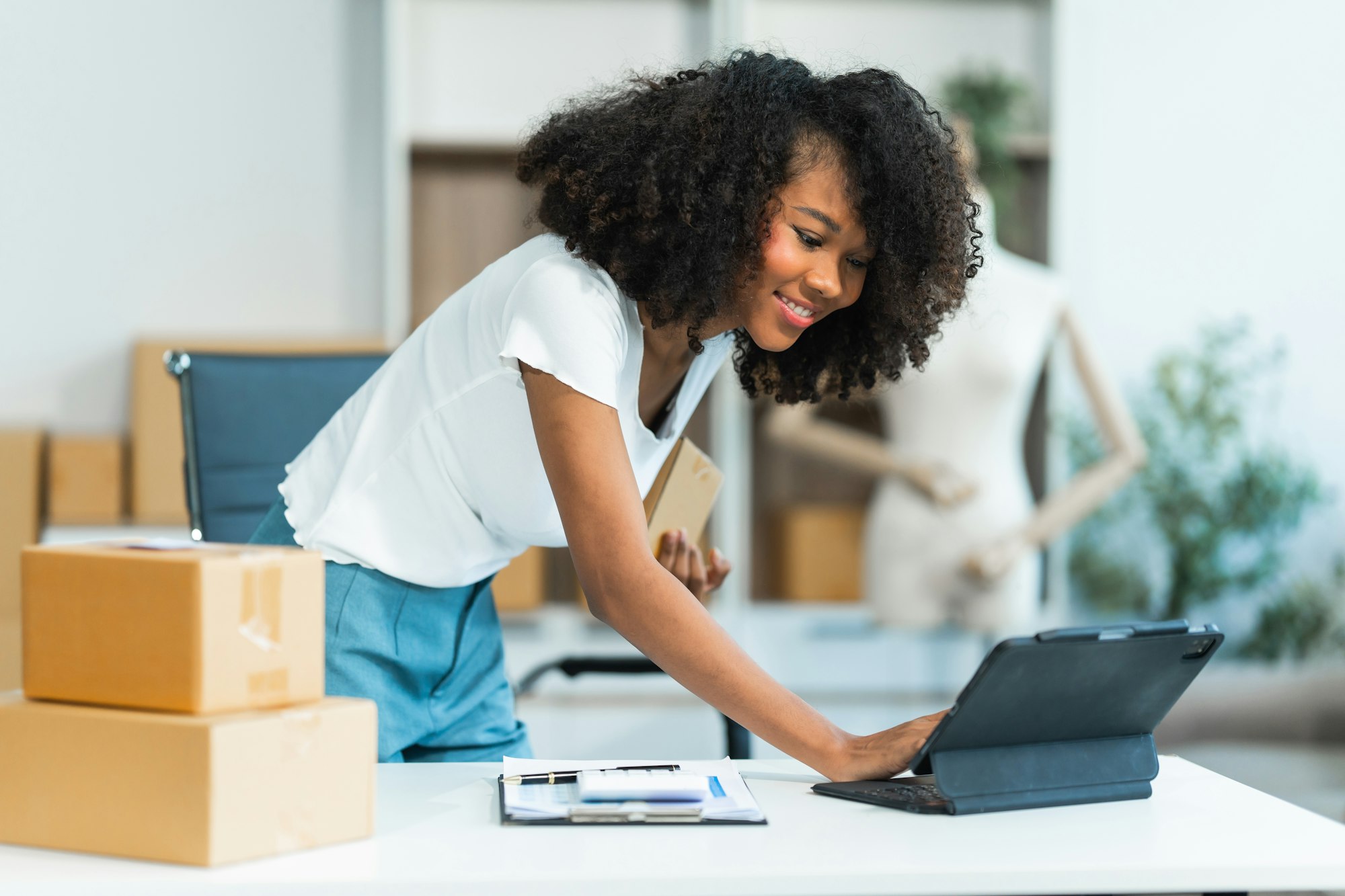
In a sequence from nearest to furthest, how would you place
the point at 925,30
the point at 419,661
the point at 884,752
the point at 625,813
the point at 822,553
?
the point at 625,813
the point at 884,752
the point at 419,661
the point at 822,553
the point at 925,30

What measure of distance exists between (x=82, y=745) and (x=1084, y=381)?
238 centimetres

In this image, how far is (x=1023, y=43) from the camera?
10.2ft

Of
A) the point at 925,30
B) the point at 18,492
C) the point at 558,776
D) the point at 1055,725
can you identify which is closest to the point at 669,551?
the point at 558,776

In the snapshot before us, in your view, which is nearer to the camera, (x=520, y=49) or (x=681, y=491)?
(x=681, y=491)

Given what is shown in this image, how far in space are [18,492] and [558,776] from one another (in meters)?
2.17

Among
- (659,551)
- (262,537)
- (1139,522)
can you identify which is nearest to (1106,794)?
(659,551)

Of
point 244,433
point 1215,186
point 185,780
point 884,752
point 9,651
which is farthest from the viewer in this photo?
point 1215,186

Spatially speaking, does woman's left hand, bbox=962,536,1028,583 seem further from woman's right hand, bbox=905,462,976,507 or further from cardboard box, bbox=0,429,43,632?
cardboard box, bbox=0,429,43,632

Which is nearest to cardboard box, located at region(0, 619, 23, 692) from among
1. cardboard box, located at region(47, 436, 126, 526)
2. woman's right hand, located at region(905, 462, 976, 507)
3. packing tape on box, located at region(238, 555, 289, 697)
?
cardboard box, located at region(47, 436, 126, 526)

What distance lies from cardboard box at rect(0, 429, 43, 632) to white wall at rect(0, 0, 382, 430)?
8.4 inches

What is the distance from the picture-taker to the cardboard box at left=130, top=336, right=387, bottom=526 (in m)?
2.70

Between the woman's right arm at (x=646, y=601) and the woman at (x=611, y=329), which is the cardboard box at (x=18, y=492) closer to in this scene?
the woman at (x=611, y=329)

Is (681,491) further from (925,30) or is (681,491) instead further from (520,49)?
(925,30)

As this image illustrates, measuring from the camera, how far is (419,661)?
1.25m
